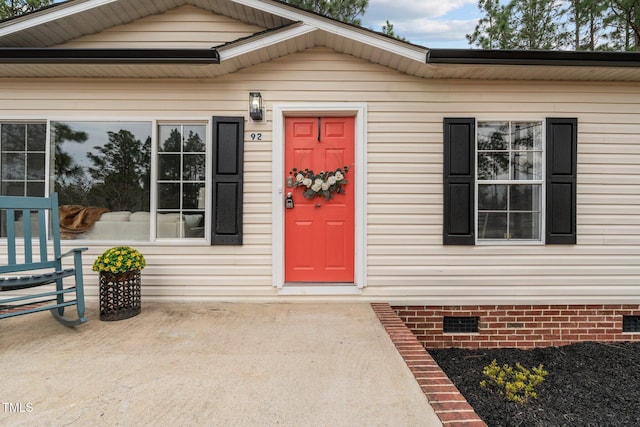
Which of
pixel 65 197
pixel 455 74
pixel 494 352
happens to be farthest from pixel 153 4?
pixel 494 352

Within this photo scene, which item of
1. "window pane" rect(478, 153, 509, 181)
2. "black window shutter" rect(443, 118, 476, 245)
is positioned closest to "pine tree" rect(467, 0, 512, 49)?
"window pane" rect(478, 153, 509, 181)

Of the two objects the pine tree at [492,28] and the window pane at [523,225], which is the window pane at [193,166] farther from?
the pine tree at [492,28]

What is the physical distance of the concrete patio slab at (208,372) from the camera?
1.69 meters

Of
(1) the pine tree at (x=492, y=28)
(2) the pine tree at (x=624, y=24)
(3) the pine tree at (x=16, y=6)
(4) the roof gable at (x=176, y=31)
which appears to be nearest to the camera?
(4) the roof gable at (x=176, y=31)

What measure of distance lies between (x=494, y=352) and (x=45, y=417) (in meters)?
3.63

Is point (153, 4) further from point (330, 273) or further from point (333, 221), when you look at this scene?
point (330, 273)

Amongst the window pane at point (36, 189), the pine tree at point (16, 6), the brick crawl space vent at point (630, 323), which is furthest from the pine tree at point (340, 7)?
the brick crawl space vent at point (630, 323)

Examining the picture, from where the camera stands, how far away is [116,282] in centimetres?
298

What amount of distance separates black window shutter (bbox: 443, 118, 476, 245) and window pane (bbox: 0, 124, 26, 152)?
14.6ft

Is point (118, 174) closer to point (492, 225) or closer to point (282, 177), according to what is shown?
point (282, 177)

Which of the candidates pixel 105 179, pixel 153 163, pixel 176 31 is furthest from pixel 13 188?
pixel 176 31

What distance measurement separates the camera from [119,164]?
3.56 m

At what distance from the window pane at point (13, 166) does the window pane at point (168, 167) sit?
1.43 meters

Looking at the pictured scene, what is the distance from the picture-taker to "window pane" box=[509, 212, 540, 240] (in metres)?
3.56
